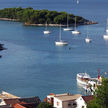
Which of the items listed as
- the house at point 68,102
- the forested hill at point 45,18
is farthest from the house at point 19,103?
the forested hill at point 45,18

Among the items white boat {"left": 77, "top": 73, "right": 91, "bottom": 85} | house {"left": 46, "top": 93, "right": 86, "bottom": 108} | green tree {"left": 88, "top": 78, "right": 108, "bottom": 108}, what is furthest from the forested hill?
green tree {"left": 88, "top": 78, "right": 108, "bottom": 108}

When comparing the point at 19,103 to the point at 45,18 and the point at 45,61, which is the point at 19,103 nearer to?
the point at 45,61

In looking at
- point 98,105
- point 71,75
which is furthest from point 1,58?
point 98,105

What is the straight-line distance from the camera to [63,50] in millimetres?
28656

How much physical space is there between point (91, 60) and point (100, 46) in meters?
5.56

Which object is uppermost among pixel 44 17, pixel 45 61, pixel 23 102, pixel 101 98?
pixel 101 98

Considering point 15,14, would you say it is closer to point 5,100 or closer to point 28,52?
point 28,52

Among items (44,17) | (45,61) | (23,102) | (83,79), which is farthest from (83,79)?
(44,17)

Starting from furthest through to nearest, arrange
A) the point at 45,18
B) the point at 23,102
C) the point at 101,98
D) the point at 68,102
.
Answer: the point at 45,18 → the point at 23,102 → the point at 68,102 → the point at 101,98

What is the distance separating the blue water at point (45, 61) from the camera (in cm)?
1870

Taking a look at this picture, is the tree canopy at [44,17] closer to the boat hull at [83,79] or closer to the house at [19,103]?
the boat hull at [83,79]

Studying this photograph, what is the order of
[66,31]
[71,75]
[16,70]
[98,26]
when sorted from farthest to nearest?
1. [98,26]
2. [66,31]
3. [16,70]
4. [71,75]

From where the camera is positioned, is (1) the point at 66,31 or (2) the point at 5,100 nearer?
(2) the point at 5,100

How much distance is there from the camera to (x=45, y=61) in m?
24.4
